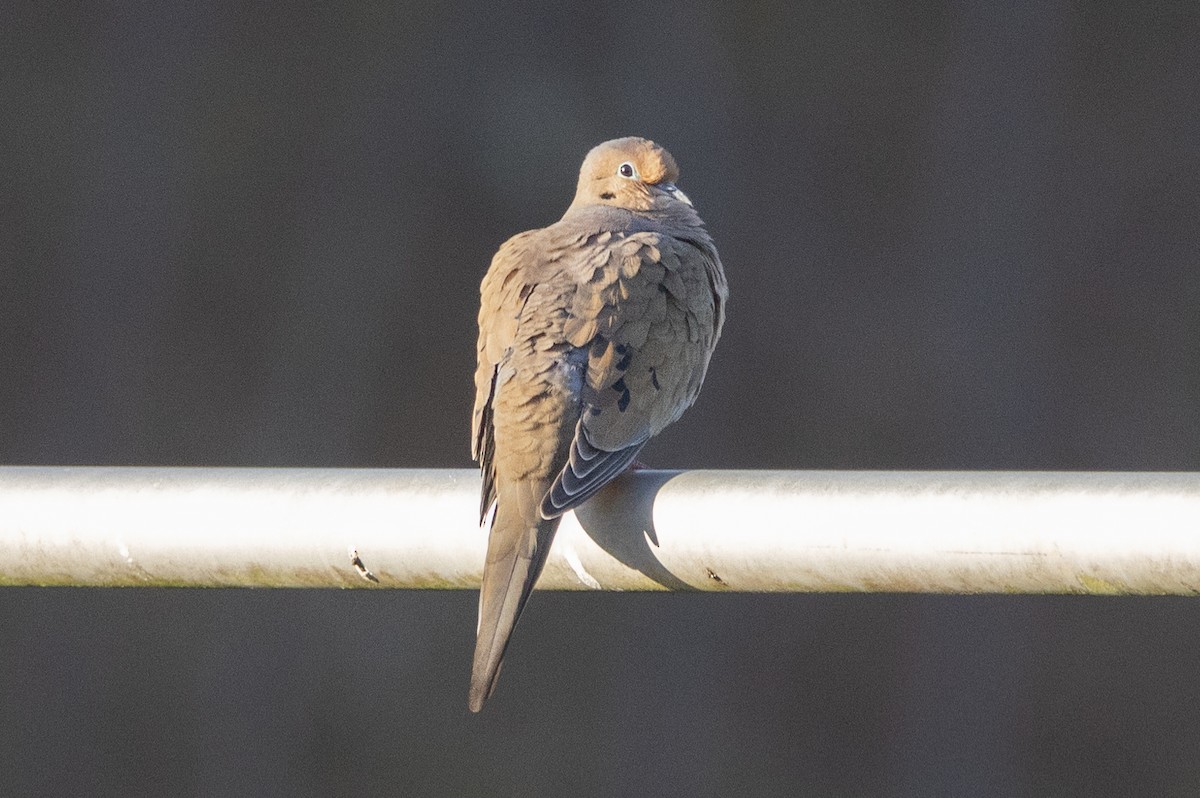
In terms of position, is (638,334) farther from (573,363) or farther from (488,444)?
(488,444)

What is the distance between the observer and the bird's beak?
9.84 ft

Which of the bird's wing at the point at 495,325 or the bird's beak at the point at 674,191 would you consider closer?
the bird's wing at the point at 495,325

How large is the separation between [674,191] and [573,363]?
89cm

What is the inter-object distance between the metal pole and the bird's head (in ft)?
4.66

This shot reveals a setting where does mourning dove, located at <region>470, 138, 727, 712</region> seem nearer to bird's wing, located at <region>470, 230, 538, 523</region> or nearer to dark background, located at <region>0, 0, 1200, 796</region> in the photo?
bird's wing, located at <region>470, 230, 538, 523</region>

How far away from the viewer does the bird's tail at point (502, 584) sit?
5.15 feet

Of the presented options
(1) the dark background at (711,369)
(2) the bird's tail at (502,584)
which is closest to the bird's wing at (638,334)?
(2) the bird's tail at (502,584)

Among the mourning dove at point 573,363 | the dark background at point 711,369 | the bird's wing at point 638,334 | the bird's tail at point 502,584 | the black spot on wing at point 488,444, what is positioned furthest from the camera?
the dark background at point 711,369

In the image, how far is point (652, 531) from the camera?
141 cm

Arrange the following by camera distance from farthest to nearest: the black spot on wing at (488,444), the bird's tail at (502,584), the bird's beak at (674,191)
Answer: the bird's beak at (674,191)
the black spot on wing at (488,444)
the bird's tail at (502,584)

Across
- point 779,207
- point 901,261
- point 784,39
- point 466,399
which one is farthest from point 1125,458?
point 466,399

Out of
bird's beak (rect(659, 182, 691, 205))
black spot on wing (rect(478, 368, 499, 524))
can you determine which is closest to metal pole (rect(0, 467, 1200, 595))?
black spot on wing (rect(478, 368, 499, 524))

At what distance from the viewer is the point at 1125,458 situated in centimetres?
573

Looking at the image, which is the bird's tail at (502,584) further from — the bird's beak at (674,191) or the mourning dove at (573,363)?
the bird's beak at (674,191)
